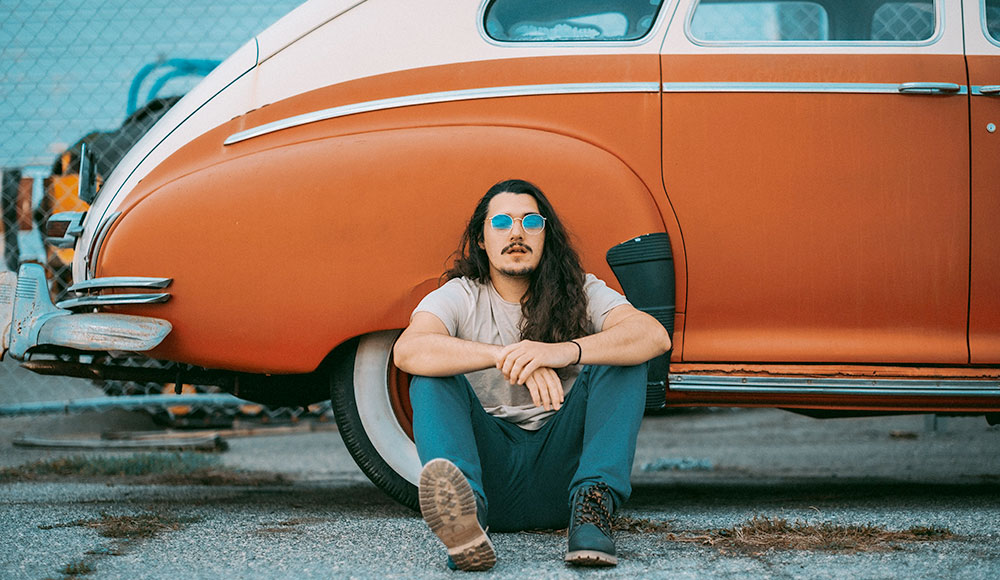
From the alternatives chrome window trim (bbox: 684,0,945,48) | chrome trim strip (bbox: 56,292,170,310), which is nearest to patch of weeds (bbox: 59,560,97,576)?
chrome trim strip (bbox: 56,292,170,310)

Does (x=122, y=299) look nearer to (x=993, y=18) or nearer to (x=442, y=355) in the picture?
(x=442, y=355)

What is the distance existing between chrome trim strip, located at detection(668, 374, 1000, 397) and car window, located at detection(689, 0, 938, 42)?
109cm

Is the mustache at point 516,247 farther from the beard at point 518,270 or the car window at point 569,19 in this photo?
the car window at point 569,19

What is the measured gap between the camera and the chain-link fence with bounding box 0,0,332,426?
4.84m

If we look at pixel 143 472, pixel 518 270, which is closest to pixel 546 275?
pixel 518 270

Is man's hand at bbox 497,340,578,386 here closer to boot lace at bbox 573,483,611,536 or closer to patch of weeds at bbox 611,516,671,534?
boot lace at bbox 573,483,611,536

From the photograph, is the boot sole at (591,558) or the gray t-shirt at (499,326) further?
the gray t-shirt at (499,326)

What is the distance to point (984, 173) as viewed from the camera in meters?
2.82

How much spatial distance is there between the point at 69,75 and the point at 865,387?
458cm

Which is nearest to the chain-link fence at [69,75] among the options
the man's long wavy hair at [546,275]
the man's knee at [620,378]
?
the man's long wavy hair at [546,275]

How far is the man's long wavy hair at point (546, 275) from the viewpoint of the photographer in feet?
8.23

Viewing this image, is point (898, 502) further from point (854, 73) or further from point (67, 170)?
point (67, 170)

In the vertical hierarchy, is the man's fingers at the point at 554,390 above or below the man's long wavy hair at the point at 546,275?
below

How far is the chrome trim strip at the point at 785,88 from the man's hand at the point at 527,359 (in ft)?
3.40
